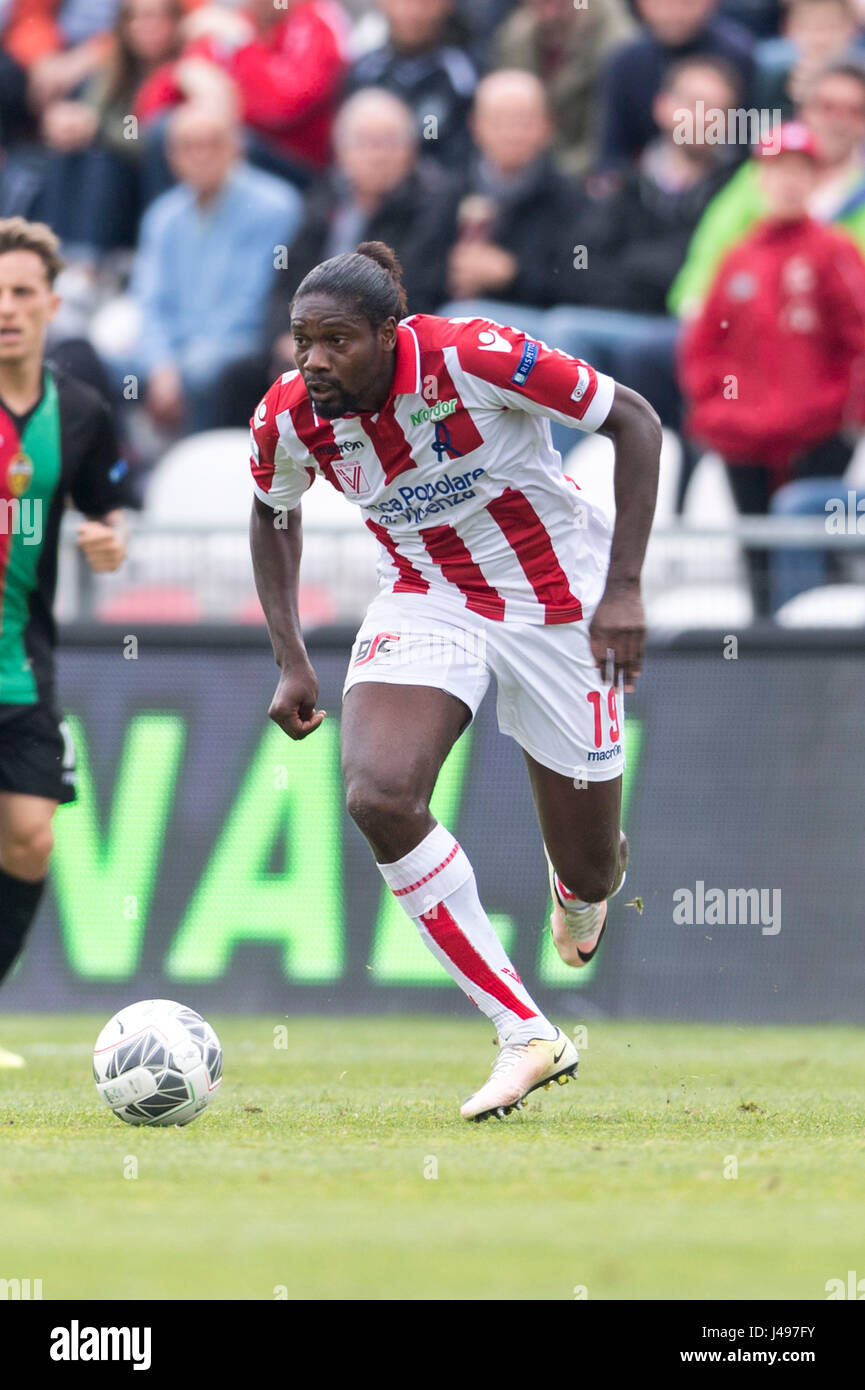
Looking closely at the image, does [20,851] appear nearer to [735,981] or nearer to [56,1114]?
[56,1114]

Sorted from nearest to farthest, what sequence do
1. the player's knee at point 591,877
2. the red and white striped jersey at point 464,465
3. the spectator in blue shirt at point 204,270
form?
1. the red and white striped jersey at point 464,465
2. the player's knee at point 591,877
3. the spectator in blue shirt at point 204,270

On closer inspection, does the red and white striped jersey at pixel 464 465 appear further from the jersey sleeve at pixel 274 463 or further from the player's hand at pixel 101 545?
the player's hand at pixel 101 545

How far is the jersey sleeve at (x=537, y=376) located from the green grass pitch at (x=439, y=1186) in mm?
2002

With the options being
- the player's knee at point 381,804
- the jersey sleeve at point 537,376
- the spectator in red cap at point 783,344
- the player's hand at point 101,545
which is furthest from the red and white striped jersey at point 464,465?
the spectator in red cap at point 783,344

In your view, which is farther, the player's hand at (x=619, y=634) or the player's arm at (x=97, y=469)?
the player's arm at (x=97, y=469)

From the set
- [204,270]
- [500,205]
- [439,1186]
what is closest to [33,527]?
[439,1186]

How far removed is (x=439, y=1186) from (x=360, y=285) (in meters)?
2.45

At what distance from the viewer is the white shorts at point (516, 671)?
642 centimetres

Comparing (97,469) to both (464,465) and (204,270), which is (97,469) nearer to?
(464,465)

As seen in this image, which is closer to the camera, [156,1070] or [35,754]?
[156,1070]

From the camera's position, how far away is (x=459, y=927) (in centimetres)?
632

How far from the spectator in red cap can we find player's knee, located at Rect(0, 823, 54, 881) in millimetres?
4796

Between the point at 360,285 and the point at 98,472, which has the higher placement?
the point at 98,472

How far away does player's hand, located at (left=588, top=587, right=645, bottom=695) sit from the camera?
19.7 ft
